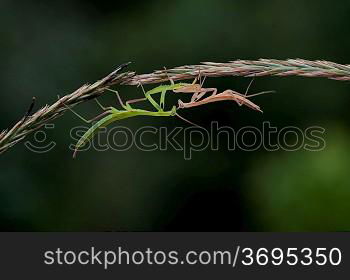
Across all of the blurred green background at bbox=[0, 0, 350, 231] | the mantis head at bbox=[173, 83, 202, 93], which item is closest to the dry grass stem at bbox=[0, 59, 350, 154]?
the mantis head at bbox=[173, 83, 202, 93]

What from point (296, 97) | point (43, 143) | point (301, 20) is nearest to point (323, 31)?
point (301, 20)

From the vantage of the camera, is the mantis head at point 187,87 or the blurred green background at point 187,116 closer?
the mantis head at point 187,87

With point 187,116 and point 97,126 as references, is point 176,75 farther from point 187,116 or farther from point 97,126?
point 187,116

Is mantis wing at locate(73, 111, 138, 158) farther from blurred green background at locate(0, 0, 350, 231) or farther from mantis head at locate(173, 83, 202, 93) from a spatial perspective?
blurred green background at locate(0, 0, 350, 231)

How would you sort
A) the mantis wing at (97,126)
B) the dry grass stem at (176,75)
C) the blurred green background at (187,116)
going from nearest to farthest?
the dry grass stem at (176,75) → the mantis wing at (97,126) → the blurred green background at (187,116)

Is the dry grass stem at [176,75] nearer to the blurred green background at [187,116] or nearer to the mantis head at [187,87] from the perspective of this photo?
the mantis head at [187,87]

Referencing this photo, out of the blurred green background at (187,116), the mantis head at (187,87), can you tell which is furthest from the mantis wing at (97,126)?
the blurred green background at (187,116)

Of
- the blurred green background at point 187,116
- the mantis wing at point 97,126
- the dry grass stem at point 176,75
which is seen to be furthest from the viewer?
the blurred green background at point 187,116

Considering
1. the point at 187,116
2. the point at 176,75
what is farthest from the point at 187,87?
the point at 187,116
